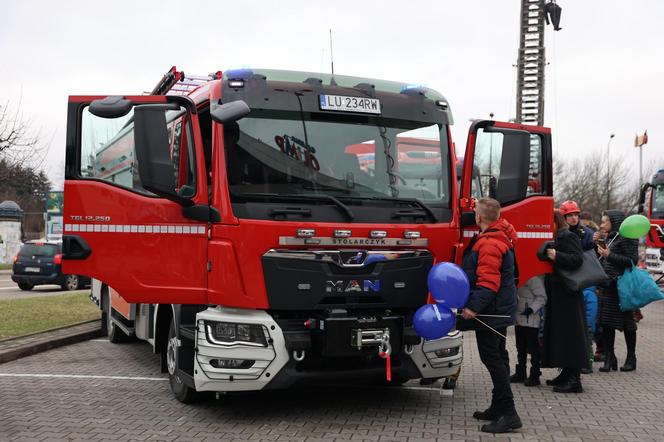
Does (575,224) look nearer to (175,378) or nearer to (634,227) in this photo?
(634,227)

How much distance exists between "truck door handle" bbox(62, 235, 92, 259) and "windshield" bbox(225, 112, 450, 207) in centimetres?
126

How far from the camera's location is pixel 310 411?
625 centimetres

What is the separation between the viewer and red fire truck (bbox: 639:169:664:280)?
1984 centimetres

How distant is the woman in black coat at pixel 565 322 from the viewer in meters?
6.88

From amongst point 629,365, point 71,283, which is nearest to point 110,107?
point 629,365

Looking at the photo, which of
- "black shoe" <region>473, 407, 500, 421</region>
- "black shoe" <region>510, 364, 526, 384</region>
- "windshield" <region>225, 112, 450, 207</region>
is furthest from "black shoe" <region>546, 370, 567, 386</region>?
"windshield" <region>225, 112, 450, 207</region>

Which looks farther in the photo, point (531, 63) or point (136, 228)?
point (531, 63)

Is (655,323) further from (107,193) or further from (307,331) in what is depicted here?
(107,193)

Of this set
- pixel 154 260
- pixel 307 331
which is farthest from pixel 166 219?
pixel 307 331

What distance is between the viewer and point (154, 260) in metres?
5.80

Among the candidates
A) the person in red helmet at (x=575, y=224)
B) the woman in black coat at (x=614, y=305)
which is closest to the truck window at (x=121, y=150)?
the person in red helmet at (x=575, y=224)

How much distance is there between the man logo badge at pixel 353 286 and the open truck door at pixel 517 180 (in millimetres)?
1002

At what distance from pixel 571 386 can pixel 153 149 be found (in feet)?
14.9

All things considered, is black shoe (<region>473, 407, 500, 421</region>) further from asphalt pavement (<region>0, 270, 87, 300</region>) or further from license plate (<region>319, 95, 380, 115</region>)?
asphalt pavement (<region>0, 270, 87, 300</region>)
